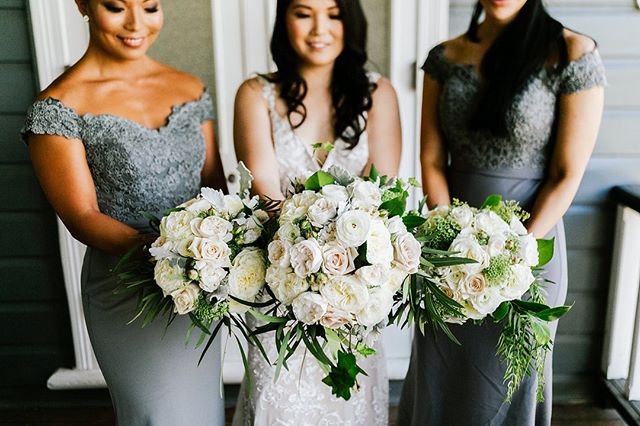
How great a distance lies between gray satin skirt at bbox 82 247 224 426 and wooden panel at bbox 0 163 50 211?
45.8 inches

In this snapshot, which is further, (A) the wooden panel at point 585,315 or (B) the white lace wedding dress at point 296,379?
(A) the wooden panel at point 585,315

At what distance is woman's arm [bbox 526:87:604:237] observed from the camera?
167cm

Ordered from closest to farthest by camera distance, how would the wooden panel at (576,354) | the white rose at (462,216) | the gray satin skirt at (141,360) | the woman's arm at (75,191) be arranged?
1. the white rose at (462,216)
2. the woman's arm at (75,191)
3. the gray satin skirt at (141,360)
4. the wooden panel at (576,354)

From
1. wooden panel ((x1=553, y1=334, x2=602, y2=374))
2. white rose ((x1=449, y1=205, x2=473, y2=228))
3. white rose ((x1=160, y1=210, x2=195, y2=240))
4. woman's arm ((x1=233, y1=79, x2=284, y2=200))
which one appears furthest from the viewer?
wooden panel ((x1=553, y1=334, x2=602, y2=374))

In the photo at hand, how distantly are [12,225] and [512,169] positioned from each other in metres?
2.13

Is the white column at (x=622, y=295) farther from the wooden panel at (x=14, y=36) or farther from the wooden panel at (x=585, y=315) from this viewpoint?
the wooden panel at (x=14, y=36)

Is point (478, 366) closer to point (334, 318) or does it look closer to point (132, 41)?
point (334, 318)

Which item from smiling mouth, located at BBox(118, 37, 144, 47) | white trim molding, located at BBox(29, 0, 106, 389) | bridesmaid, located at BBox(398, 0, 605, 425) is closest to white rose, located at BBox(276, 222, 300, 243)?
smiling mouth, located at BBox(118, 37, 144, 47)

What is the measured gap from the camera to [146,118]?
160cm

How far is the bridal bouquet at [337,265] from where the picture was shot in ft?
3.63

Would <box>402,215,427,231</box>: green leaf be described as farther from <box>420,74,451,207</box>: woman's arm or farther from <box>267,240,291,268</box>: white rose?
<box>420,74,451,207</box>: woman's arm

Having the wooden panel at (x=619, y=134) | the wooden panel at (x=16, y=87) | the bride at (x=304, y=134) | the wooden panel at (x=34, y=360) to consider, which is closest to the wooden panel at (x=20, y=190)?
the wooden panel at (x=16, y=87)

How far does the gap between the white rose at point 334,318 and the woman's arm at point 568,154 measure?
84cm

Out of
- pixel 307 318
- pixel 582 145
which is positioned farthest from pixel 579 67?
pixel 307 318
